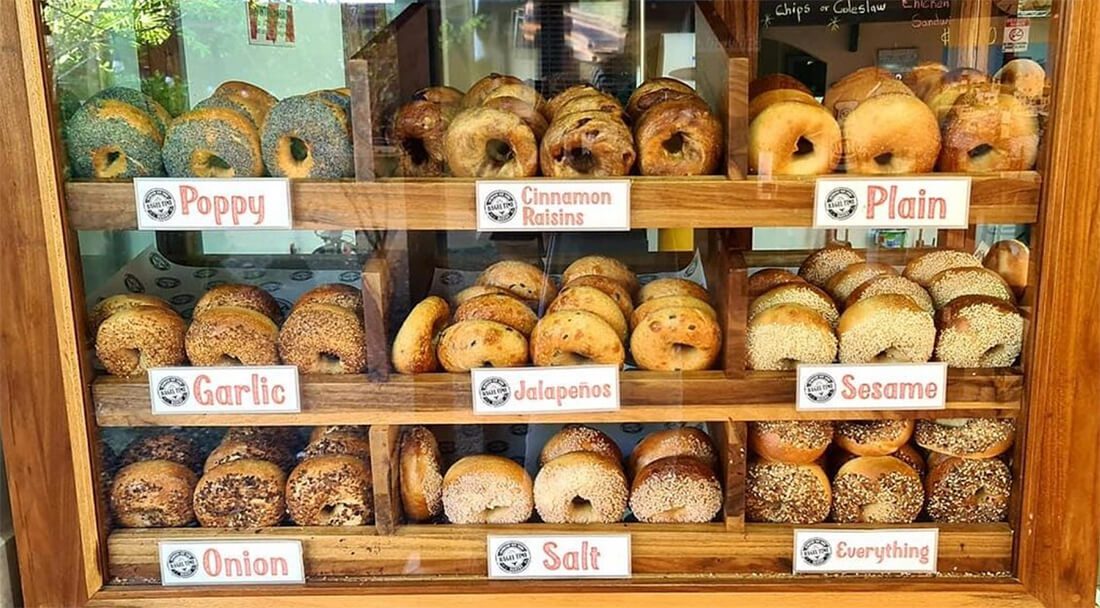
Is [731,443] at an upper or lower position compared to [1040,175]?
lower

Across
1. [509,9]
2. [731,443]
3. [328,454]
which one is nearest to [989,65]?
[731,443]

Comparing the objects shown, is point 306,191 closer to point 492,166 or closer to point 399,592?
point 492,166

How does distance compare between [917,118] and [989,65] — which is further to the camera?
[989,65]

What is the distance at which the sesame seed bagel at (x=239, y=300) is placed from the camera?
1402mm

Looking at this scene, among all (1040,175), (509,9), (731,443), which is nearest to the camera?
(1040,175)

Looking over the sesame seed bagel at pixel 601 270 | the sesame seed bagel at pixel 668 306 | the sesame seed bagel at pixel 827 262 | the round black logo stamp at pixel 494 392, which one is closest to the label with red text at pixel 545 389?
the round black logo stamp at pixel 494 392

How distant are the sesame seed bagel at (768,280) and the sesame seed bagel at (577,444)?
1.02 feet

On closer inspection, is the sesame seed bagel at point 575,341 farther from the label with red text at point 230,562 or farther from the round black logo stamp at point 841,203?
the label with red text at point 230,562

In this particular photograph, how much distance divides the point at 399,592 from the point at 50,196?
0.71 metres

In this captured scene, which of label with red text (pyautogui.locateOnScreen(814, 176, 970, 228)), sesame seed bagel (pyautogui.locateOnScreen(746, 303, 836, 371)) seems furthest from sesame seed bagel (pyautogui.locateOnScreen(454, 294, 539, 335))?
label with red text (pyautogui.locateOnScreen(814, 176, 970, 228))

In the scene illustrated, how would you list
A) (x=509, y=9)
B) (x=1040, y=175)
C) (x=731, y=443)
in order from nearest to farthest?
(x=1040, y=175) < (x=731, y=443) < (x=509, y=9)

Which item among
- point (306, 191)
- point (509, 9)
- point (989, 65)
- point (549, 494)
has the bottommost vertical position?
point (549, 494)

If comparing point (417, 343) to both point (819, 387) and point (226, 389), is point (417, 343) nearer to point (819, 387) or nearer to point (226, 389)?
point (226, 389)

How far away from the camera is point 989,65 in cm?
135
